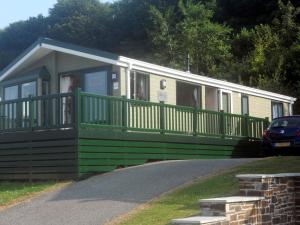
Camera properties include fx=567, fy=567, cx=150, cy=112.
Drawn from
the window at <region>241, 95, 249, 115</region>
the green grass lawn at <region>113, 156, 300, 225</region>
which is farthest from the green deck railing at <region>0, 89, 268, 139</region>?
the window at <region>241, 95, 249, 115</region>

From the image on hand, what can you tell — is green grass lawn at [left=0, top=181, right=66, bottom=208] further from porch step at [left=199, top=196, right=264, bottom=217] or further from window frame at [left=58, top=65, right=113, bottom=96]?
porch step at [left=199, top=196, right=264, bottom=217]

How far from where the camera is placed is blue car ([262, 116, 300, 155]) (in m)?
17.6

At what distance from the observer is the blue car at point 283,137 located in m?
17.6

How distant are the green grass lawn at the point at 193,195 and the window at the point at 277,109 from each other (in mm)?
12495

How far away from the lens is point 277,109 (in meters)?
26.1

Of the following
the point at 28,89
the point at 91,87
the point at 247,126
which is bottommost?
the point at 247,126

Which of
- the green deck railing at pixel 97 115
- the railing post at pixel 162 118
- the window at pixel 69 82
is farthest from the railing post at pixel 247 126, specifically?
the window at pixel 69 82

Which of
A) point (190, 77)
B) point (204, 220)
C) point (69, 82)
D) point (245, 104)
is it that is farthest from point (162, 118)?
point (204, 220)

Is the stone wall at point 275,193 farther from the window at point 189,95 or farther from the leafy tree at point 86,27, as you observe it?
the leafy tree at point 86,27

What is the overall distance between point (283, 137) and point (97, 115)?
6.36 metres

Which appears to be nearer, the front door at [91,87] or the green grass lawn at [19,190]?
the green grass lawn at [19,190]

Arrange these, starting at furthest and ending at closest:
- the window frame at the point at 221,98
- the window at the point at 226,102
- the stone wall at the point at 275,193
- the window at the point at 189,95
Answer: the window at the point at 226,102
the window frame at the point at 221,98
the window at the point at 189,95
the stone wall at the point at 275,193

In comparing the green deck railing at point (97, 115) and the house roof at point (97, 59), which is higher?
the house roof at point (97, 59)

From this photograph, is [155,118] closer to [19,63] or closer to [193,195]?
[193,195]
